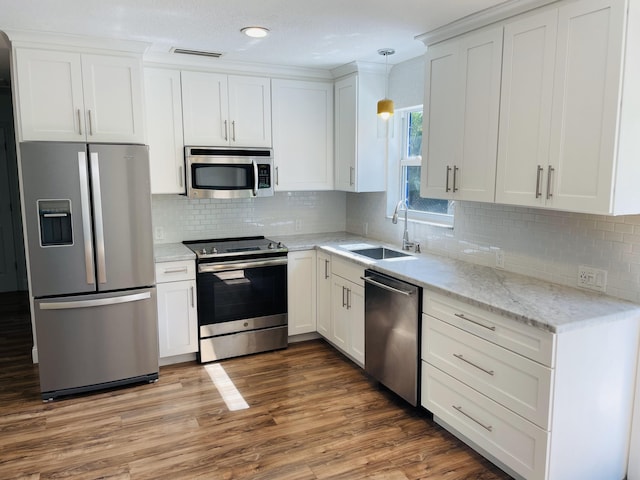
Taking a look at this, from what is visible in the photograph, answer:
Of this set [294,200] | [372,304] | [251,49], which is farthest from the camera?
[294,200]

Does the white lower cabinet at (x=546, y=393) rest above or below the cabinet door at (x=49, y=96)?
below

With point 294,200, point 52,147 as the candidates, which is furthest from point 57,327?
point 294,200

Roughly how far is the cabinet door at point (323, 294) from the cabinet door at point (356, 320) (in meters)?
0.37

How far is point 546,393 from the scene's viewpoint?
6.86 ft

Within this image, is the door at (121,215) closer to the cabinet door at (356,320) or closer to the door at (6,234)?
the cabinet door at (356,320)

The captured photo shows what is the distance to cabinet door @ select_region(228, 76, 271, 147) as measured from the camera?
4.04 meters

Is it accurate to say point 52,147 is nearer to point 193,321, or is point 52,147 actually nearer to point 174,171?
point 174,171

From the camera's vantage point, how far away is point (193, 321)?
378 centimetres

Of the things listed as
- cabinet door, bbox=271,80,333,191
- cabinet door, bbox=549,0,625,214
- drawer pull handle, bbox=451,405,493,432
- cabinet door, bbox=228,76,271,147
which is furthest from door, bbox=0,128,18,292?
cabinet door, bbox=549,0,625,214

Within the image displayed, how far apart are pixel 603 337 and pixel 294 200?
313 cm

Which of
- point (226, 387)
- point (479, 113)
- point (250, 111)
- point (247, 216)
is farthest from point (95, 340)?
point (479, 113)

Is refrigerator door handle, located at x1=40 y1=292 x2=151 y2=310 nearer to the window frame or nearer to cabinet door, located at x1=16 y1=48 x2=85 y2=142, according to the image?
cabinet door, located at x1=16 y1=48 x2=85 y2=142

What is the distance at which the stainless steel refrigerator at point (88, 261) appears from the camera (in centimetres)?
308

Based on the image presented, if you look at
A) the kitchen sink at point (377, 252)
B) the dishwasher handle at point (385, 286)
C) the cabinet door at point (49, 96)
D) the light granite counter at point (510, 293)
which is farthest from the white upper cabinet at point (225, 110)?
the dishwasher handle at point (385, 286)
